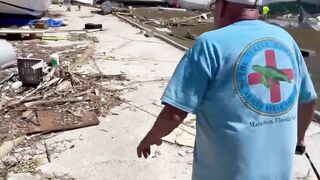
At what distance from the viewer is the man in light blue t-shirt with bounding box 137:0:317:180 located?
2.09 meters

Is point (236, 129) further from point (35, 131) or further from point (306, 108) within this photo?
point (35, 131)

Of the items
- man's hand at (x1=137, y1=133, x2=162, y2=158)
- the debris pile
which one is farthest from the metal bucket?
man's hand at (x1=137, y1=133, x2=162, y2=158)

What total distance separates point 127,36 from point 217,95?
11.3 meters

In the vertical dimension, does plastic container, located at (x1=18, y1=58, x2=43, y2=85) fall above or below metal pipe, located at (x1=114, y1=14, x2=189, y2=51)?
above

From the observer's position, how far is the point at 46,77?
7352 mm

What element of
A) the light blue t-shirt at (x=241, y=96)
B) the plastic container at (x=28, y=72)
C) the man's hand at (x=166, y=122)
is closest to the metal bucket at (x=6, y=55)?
the plastic container at (x=28, y=72)

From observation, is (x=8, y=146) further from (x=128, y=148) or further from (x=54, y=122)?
(x=128, y=148)

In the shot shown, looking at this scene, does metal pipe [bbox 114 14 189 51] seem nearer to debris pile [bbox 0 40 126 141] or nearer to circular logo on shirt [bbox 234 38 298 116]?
debris pile [bbox 0 40 126 141]

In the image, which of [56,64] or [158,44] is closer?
[56,64]

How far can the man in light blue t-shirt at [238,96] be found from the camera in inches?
82.4

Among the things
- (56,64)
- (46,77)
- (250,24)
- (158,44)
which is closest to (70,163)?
(46,77)

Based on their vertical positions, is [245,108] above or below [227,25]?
below

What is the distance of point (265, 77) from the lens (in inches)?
84.3

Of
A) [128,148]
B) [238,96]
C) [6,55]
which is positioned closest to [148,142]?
[238,96]
